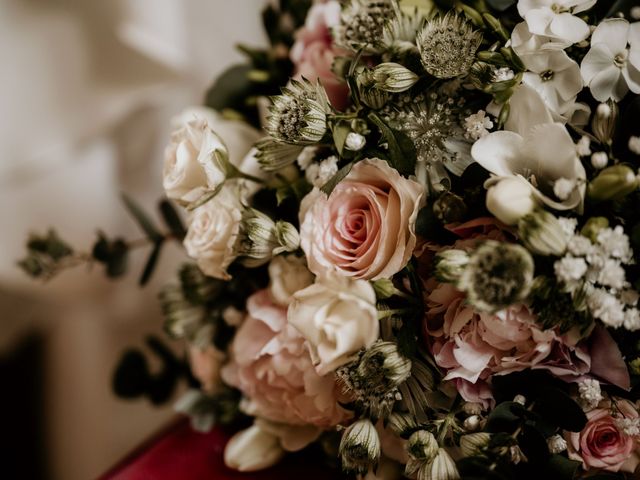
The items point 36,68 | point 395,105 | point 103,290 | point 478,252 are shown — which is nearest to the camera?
point 478,252

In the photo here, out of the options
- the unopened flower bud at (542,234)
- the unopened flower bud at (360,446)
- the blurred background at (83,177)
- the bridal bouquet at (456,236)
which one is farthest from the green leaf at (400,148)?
the blurred background at (83,177)

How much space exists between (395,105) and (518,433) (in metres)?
0.28

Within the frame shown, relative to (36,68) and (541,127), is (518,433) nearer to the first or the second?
(541,127)

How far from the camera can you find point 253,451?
0.64 m

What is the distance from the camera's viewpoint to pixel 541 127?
1.50 feet

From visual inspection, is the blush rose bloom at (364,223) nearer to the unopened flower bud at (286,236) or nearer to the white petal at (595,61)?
the unopened flower bud at (286,236)

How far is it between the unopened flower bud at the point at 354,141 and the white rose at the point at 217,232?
12 centimetres

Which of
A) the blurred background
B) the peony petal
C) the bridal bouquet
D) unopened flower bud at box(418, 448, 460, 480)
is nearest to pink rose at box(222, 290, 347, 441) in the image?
the bridal bouquet

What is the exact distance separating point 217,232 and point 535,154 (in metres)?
0.27

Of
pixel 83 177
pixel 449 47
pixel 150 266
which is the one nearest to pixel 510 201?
pixel 449 47

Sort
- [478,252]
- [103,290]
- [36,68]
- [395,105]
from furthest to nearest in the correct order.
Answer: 1. [103,290]
2. [36,68]
3. [395,105]
4. [478,252]

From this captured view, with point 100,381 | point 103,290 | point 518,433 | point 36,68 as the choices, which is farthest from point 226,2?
point 518,433

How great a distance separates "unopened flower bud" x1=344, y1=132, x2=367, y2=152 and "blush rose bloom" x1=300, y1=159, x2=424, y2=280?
0.02 meters

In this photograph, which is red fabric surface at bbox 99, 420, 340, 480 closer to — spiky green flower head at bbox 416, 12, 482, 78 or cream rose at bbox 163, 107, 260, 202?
cream rose at bbox 163, 107, 260, 202
